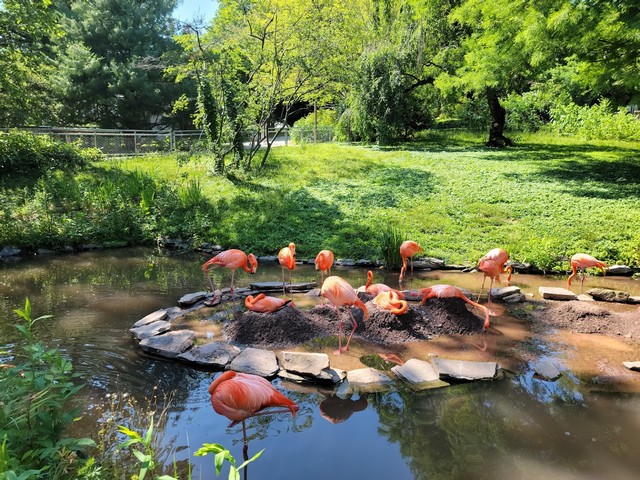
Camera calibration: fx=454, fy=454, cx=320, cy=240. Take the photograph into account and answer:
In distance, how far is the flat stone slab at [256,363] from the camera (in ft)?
12.2

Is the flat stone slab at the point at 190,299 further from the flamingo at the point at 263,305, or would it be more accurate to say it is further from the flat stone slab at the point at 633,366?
the flat stone slab at the point at 633,366

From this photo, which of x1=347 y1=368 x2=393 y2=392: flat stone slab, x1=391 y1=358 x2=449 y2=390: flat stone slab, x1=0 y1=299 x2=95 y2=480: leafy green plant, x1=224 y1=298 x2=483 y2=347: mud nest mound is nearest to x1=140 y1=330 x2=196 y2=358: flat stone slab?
x1=224 y1=298 x2=483 y2=347: mud nest mound

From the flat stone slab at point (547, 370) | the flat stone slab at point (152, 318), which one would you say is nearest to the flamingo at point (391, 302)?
the flat stone slab at point (547, 370)

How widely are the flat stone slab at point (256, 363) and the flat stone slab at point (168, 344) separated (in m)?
0.56

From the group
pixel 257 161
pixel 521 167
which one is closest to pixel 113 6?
pixel 257 161

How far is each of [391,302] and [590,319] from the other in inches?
84.7

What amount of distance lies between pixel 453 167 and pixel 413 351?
909 cm

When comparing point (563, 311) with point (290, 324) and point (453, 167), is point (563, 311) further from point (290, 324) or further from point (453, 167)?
point (453, 167)

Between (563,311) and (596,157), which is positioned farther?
(596,157)

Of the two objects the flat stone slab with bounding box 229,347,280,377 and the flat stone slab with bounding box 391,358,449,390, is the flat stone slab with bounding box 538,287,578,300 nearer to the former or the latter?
the flat stone slab with bounding box 391,358,449,390

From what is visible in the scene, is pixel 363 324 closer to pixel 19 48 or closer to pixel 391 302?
pixel 391 302

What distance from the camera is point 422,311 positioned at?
188 inches

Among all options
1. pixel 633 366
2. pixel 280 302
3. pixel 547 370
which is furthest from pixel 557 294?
pixel 280 302

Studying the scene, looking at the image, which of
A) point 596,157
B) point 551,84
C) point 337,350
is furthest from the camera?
point 551,84
